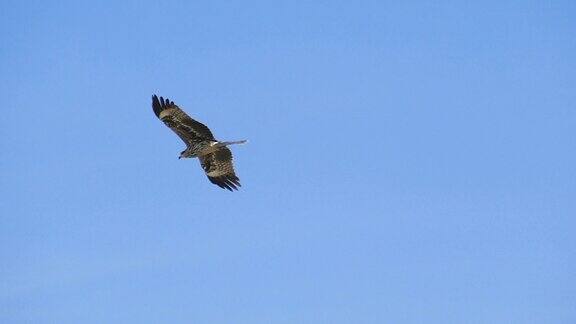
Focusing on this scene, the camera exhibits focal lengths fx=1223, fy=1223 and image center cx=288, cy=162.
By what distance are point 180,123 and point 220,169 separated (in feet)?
6.67

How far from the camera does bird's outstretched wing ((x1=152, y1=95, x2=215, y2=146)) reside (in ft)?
101

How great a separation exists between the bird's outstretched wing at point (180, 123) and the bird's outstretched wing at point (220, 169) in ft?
3.35

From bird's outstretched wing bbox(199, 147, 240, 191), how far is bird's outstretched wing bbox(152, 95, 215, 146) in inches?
40.2

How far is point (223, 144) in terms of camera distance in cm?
3047

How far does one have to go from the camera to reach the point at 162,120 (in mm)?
31188

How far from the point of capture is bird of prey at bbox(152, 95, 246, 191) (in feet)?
101

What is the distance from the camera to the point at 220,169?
32281mm

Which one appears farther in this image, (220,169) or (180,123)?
(220,169)

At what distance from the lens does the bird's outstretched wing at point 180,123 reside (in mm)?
30656

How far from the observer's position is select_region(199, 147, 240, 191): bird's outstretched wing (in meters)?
31.9

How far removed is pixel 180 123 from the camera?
101 feet

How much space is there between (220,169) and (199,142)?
4.93 feet

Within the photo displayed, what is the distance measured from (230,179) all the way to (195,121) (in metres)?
2.52

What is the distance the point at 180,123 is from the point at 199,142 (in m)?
0.68
